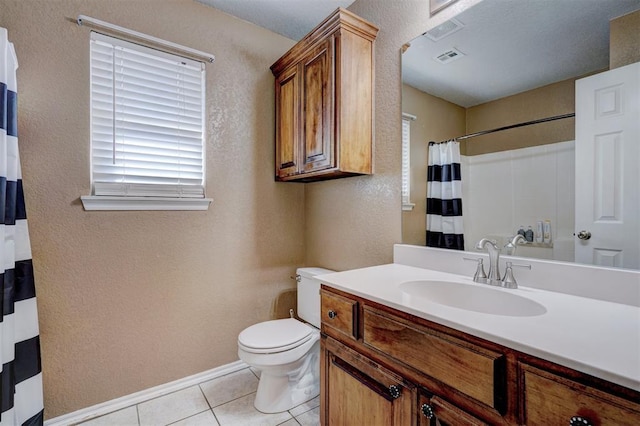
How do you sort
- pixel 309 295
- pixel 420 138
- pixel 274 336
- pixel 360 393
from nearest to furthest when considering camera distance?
pixel 360 393
pixel 420 138
pixel 274 336
pixel 309 295

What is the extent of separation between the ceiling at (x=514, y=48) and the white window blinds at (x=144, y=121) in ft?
4.65

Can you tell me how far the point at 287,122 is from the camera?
2.12 m

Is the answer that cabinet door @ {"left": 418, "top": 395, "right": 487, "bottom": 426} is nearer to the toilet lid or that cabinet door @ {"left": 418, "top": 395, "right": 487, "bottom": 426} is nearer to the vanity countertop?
the vanity countertop

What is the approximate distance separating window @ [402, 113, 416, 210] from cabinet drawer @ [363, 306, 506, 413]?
76 centimetres

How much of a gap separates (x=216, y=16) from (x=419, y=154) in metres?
1.68

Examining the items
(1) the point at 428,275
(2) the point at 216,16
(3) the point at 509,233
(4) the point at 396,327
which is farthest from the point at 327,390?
(2) the point at 216,16

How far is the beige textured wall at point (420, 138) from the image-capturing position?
1521mm

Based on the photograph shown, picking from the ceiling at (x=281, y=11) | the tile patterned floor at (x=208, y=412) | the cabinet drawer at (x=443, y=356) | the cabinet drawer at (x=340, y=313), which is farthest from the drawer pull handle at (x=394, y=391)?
the ceiling at (x=281, y=11)

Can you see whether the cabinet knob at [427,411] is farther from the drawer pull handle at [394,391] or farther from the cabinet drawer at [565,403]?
the cabinet drawer at [565,403]

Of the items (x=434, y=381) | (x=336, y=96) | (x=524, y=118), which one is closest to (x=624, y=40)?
(x=524, y=118)

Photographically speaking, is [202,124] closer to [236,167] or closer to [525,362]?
[236,167]

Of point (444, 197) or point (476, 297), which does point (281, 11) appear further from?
point (476, 297)

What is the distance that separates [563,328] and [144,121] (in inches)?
85.6

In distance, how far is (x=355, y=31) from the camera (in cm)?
167
